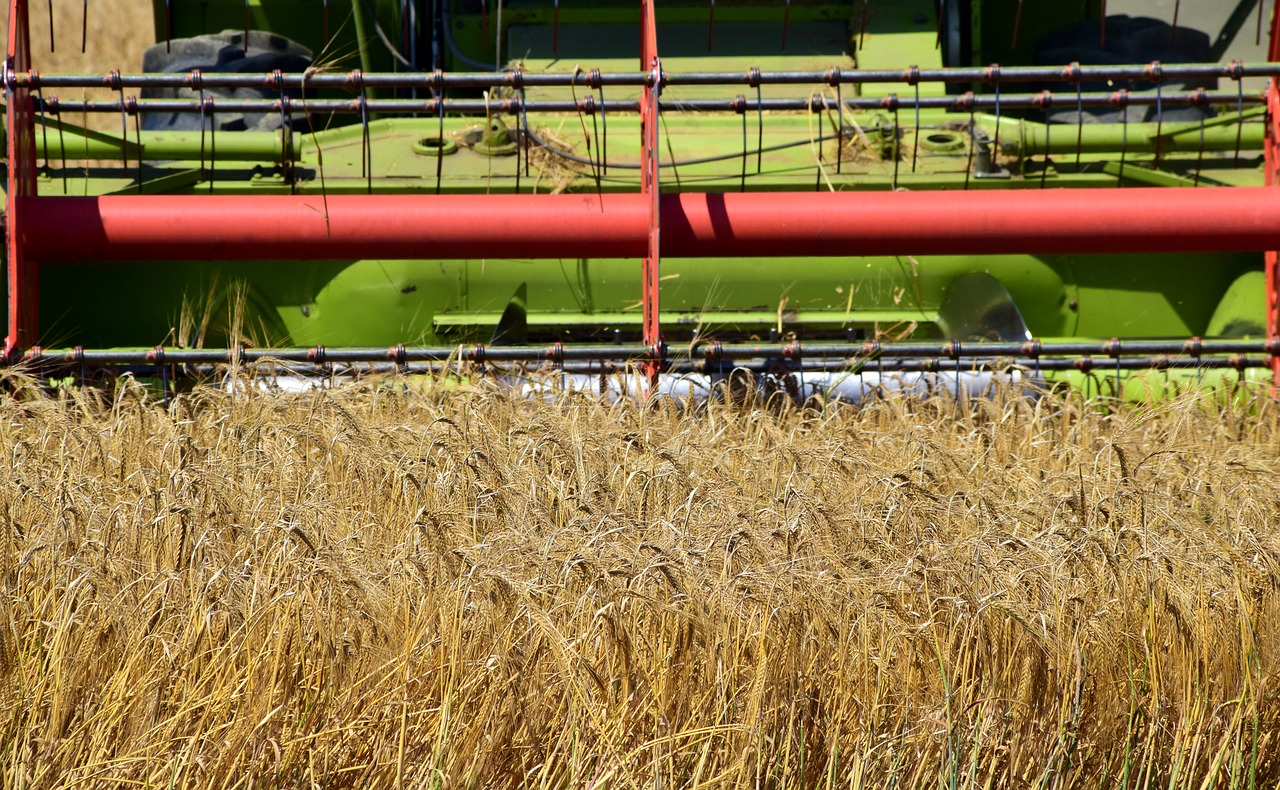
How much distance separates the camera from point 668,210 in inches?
144

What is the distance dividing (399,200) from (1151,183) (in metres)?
2.42

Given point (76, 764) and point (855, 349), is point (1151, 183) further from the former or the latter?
point (76, 764)

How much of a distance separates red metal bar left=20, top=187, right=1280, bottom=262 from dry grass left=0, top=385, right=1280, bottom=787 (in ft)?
3.72

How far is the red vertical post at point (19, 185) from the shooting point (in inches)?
138

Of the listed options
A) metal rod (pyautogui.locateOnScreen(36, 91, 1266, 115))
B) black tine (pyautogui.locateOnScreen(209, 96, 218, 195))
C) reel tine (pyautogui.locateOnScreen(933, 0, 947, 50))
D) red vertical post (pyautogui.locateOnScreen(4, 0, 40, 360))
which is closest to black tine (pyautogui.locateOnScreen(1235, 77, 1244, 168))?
metal rod (pyautogui.locateOnScreen(36, 91, 1266, 115))

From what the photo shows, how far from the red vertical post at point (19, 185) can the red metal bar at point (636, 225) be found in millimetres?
63

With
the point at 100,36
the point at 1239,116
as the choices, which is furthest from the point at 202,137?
the point at 100,36

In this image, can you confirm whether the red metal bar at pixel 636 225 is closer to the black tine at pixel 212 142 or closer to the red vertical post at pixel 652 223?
the red vertical post at pixel 652 223

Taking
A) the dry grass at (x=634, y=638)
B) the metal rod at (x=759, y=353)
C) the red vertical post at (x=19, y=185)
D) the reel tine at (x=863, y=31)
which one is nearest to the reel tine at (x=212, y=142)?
the red vertical post at (x=19, y=185)

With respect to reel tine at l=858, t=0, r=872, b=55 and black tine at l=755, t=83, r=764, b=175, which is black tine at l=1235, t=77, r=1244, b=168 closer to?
black tine at l=755, t=83, r=764, b=175

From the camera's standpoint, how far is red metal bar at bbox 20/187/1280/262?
360cm

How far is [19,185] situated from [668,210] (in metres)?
1.74

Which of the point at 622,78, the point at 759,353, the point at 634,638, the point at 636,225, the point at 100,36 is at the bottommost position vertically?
the point at 634,638

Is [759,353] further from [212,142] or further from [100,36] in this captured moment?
[100,36]
